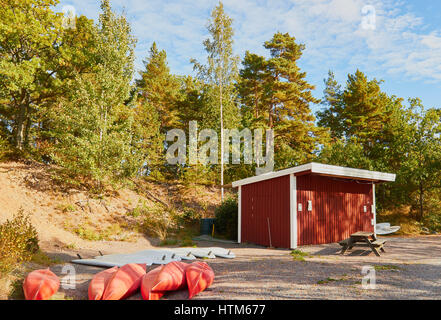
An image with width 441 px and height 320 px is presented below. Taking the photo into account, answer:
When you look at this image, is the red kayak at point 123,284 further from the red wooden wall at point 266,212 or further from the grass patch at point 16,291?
the red wooden wall at point 266,212

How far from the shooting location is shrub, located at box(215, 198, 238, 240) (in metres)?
14.7

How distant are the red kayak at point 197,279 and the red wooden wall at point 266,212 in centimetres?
608

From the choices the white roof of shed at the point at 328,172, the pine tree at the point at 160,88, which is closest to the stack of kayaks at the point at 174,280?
the white roof of shed at the point at 328,172

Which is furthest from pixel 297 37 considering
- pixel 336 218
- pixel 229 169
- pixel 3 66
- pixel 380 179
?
pixel 3 66

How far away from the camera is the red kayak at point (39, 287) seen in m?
4.16

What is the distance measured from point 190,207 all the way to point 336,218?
990cm

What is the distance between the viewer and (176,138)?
78.0 ft

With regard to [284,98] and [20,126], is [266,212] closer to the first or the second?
[284,98]

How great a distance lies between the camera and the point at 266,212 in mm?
11633

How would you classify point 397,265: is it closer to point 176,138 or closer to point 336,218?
point 336,218

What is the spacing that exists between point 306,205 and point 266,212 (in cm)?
159

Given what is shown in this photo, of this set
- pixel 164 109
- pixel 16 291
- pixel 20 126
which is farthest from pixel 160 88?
pixel 16 291

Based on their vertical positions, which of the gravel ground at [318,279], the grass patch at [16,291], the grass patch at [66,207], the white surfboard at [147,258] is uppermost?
the grass patch at [66,207]

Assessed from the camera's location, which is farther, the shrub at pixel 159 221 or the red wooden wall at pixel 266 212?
the shrub at pixel 159 221
